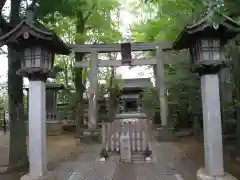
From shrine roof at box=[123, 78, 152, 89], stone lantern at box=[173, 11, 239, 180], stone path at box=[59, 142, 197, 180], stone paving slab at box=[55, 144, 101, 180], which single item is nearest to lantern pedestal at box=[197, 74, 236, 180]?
stone lantern at box=[173, 11, 239, 180]

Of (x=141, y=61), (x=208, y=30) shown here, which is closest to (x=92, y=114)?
(x=141, y=61)

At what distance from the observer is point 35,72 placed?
6.75 m

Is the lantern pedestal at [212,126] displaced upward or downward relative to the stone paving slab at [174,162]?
upward

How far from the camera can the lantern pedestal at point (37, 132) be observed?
6.59m

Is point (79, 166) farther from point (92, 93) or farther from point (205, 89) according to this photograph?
point (92, 93)

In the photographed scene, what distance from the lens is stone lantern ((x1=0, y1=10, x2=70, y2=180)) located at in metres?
6.47

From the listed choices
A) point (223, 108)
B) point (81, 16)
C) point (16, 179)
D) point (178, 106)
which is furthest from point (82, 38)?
point (16, 179)

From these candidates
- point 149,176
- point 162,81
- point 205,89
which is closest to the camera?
point 205,89

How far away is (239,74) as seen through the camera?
9.35 meters

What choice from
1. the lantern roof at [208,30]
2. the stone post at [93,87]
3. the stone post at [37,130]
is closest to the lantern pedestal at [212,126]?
the lantern roof at [208,30]

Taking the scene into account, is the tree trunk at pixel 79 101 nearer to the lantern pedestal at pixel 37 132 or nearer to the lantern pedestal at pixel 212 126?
the lantern pedestal at pixel 37 132

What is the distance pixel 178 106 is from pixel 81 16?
9.41 metres

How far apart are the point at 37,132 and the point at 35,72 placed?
1.46 metres

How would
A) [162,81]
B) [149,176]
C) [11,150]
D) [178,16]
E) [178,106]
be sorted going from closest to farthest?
[149,176] → [11,150] → [178,16] → [162,81] → [178,106]
